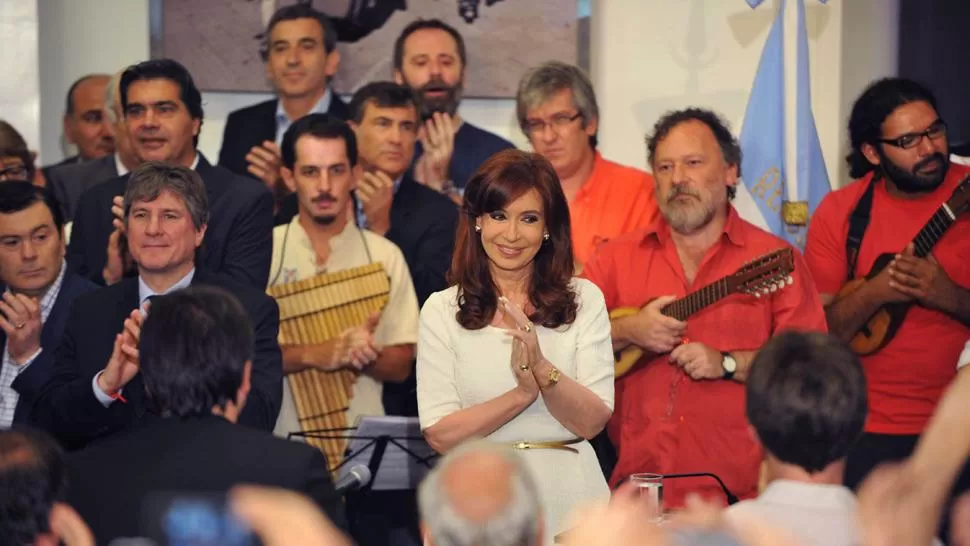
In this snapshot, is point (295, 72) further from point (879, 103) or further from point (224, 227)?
point (879, 103)

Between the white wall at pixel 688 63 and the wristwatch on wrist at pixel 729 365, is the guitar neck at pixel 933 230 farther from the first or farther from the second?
the white wall at pixel 688 63

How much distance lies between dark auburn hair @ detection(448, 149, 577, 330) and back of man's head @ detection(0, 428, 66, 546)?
65.5 inches

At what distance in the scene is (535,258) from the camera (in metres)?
4.63

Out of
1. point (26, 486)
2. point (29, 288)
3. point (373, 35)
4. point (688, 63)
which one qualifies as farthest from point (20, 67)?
point (26, 486)

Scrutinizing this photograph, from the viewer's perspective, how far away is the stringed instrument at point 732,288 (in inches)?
200

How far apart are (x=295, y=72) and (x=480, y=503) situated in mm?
4926

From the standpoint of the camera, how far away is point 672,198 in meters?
5.39

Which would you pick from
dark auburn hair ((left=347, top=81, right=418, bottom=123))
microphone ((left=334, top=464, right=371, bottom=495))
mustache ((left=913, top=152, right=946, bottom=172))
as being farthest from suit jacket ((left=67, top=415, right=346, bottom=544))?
dark auburn hair ((left=347, top=81, right=418, bottom=123))

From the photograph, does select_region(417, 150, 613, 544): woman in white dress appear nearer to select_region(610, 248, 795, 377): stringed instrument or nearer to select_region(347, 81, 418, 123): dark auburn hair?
select_region(610, 248, 795, 377): stringed instrument

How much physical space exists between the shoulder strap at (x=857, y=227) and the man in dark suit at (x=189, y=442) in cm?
305

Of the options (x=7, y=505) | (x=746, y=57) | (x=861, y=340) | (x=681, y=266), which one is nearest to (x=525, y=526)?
(x=7, y=505)

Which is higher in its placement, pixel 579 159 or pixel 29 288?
pixel 579 159

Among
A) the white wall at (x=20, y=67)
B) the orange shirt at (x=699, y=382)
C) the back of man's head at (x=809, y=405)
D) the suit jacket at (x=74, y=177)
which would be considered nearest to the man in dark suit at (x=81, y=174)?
the suit jacket at (x=74, y=177)

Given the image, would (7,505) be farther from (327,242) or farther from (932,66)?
(932,66)
